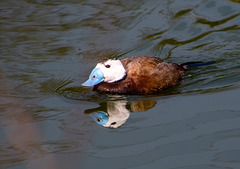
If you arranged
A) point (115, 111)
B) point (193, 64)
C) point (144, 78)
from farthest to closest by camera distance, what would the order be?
point (193, 64) < point (144, 78) < point (115, 111)

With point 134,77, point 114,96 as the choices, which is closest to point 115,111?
point 114,96

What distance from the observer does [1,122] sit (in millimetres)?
5062

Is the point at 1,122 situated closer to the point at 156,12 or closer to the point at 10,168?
the point at 10,168

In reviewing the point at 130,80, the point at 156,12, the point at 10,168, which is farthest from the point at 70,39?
the point at 10,168

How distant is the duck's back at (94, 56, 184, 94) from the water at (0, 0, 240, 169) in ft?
0.40

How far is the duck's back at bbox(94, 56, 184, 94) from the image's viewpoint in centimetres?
588

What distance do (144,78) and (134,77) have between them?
0.13 metres

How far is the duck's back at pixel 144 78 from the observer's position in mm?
5881

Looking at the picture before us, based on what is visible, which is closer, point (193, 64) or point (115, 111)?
point (115, 111)

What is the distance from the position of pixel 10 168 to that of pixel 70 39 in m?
4.33

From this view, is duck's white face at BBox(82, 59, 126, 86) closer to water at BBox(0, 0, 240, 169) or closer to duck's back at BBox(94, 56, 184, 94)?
duck's back at BBox(94, 56, 184, 94)

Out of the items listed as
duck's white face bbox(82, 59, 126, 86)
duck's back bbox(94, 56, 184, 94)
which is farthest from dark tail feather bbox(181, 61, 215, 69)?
duck's white face bbox(82, 59, 126, 86)

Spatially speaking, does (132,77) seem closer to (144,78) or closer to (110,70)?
(144,78)

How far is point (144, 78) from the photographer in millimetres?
5941
